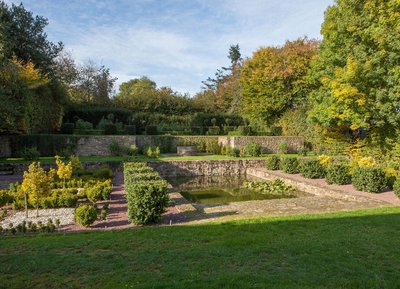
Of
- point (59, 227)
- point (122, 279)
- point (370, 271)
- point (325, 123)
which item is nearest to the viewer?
point (122, 279)

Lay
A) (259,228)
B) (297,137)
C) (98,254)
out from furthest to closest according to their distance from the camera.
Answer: (297,137) → (259,228) → (98,254)

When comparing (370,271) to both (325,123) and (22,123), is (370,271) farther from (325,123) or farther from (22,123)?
(22,123)

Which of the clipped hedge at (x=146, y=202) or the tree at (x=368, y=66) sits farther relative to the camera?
the tree at (x=368, y=66)

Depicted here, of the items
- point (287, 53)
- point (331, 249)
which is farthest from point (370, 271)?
point (287, 53)

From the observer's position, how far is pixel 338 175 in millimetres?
12953

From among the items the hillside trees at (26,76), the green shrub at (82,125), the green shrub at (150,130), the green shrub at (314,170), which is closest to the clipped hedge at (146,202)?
the green shrub at (314,170)

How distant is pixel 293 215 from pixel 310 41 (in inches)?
944

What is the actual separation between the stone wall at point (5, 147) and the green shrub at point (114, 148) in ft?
19.3

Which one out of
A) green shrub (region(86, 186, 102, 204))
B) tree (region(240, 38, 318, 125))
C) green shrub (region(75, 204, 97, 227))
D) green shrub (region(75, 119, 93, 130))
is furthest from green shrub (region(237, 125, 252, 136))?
green shrub (region(75, 204, 97, 227))

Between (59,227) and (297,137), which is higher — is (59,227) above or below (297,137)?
below

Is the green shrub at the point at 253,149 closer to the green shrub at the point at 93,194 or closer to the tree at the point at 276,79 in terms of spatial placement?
the tree at the point at 276,79

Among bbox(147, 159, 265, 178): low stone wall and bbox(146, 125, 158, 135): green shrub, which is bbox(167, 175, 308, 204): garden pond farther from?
bbox(146, 125, 158, 135): green shrub

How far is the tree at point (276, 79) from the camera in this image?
27188 millimetres

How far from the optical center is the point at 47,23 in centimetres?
2670
